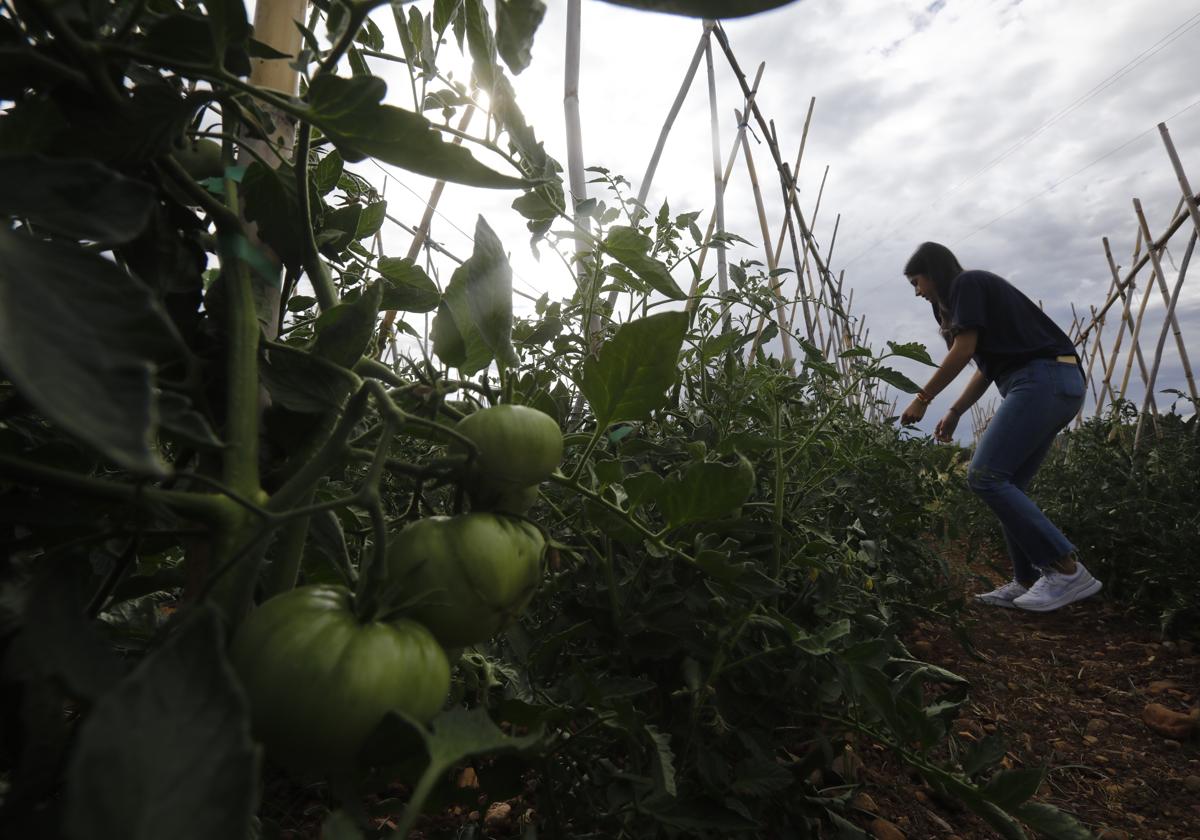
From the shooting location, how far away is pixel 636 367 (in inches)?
15.8

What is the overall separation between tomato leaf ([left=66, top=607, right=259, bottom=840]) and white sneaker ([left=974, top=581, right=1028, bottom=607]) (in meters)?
2.99

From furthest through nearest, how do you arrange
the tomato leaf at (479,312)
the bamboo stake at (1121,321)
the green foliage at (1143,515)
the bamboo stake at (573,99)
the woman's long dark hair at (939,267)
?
the bamboo stake at (1121,321) → the woman's long dark hair at (939,267) → the green foliage at (1143,515) → the bamboo stake at (573,99) → the tomato leaf at (479,312)

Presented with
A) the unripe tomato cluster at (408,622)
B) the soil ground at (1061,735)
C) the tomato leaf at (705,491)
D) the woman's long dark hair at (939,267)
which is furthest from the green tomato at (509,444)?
the woman's long dark hair at (939,267)

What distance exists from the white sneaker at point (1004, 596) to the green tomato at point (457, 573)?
2.85m

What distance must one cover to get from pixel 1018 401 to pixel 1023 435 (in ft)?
0.43

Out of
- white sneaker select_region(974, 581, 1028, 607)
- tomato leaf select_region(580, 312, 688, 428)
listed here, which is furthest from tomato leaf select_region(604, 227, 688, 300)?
white sneaker select_region(974, 581, 1028, 607)

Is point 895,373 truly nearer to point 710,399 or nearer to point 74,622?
point 710,399

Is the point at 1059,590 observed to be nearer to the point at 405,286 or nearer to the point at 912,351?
the point at 912,351

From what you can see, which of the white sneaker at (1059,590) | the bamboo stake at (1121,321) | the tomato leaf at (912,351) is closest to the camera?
the tomato leaf at (912,351)

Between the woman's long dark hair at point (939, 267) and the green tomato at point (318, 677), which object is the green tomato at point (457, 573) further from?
the woman's long dark hair at point (939, 267)

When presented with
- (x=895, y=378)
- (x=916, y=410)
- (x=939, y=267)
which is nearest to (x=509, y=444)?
(x=895, y=378)

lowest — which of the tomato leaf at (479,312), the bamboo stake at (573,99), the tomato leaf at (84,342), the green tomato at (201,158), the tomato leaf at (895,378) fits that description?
the tomato leaf at (84,342)

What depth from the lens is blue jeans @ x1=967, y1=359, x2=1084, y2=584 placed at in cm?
253

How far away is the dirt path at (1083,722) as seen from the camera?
3.71 feet
